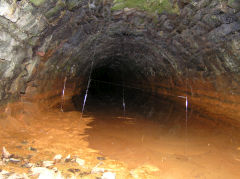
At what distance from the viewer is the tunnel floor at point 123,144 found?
10.8ft

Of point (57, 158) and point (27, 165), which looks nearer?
point (27, 165)

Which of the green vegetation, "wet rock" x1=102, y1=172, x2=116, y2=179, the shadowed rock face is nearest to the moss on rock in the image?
the shadowed rock face

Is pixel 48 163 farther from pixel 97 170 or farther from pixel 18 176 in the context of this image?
pixel 97 170

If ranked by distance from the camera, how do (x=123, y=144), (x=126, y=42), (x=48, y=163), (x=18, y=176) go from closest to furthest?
(x=18, y=176)
(x=48, y=163)
(x=123, y=144)
(x=126, y=42)

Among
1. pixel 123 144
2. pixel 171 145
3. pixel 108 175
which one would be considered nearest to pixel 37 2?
pixel 123 144

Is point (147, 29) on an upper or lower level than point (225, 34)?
upper

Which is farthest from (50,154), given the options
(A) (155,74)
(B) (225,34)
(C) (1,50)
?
(A) (155,74)

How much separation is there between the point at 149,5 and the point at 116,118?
144 inches

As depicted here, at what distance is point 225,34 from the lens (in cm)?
609

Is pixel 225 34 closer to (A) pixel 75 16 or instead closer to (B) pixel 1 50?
(A) pixel 75 16

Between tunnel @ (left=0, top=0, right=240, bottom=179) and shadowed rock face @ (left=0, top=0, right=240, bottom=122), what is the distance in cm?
3

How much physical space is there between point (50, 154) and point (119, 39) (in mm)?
6582

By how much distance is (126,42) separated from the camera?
988 cm

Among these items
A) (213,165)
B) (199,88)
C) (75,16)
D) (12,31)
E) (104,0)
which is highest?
(104,0)
